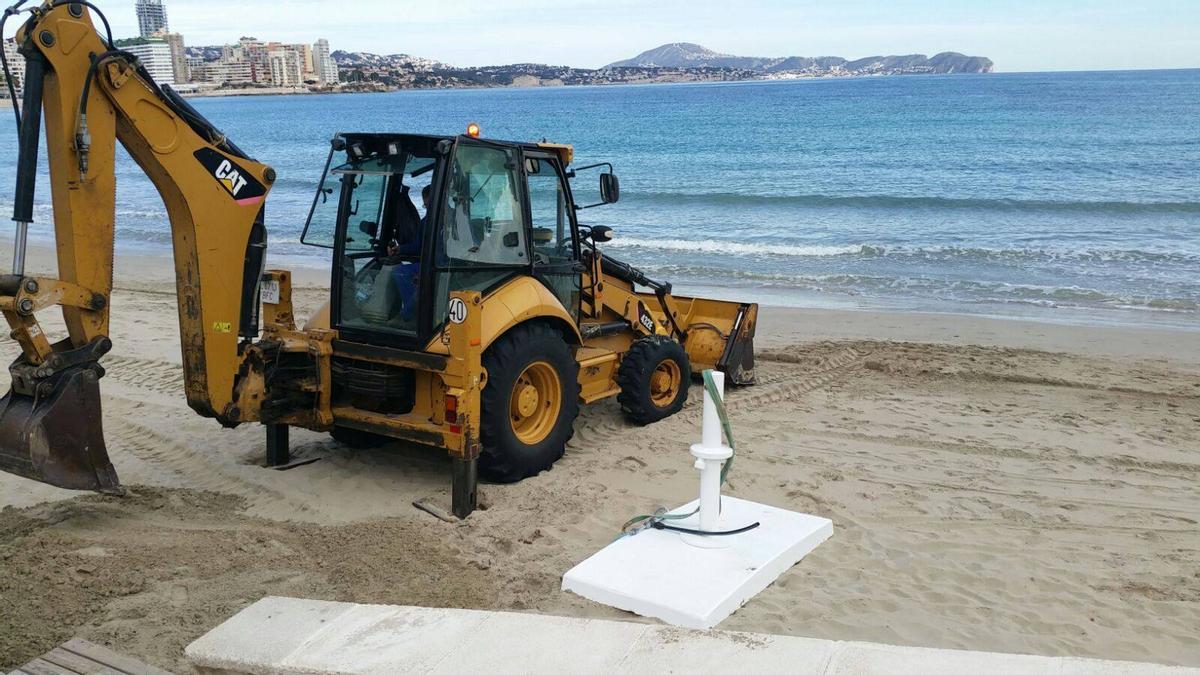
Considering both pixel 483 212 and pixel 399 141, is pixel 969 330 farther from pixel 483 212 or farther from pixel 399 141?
pixel 399 141

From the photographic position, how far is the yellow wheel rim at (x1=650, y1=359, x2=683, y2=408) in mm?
8141

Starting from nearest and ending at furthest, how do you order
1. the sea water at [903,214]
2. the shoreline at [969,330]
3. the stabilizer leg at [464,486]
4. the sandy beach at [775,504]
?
the sandy beach at [775,504] < the stabilizer leg at [464,486] < the shoreline at [969,330] < the sea water at [903,214]

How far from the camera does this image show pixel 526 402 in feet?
21.8

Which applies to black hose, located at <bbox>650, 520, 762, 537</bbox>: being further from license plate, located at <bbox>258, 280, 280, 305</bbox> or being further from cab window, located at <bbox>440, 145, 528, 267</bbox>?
license plate, located at <bbox>258, 280, 280, 305</bbox>

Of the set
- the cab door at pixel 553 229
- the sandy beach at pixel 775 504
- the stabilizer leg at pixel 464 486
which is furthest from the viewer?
the cab door at pixel 553 229

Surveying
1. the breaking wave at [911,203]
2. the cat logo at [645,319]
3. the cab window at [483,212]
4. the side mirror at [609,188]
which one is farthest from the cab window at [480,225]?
the breaking wave at [911,203]

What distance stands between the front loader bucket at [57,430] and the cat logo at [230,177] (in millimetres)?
1213

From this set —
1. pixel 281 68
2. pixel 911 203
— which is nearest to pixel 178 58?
pixel 281 68

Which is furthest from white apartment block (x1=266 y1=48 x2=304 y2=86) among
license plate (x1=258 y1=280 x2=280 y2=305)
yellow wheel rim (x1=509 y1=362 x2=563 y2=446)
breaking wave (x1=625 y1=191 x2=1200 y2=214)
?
yellow wheel rim (x1=509 y1=362 x2=563 y2=446)

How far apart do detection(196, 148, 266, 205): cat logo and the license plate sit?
0.71 m

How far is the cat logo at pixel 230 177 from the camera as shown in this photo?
5645 mm

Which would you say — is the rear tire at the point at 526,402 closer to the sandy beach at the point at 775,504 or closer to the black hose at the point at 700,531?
the sandy beach at the point at 775,504

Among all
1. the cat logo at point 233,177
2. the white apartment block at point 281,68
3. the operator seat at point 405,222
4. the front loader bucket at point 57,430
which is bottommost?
the front loader bucket at point 57,430

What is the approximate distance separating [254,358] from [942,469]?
4.60 meters
